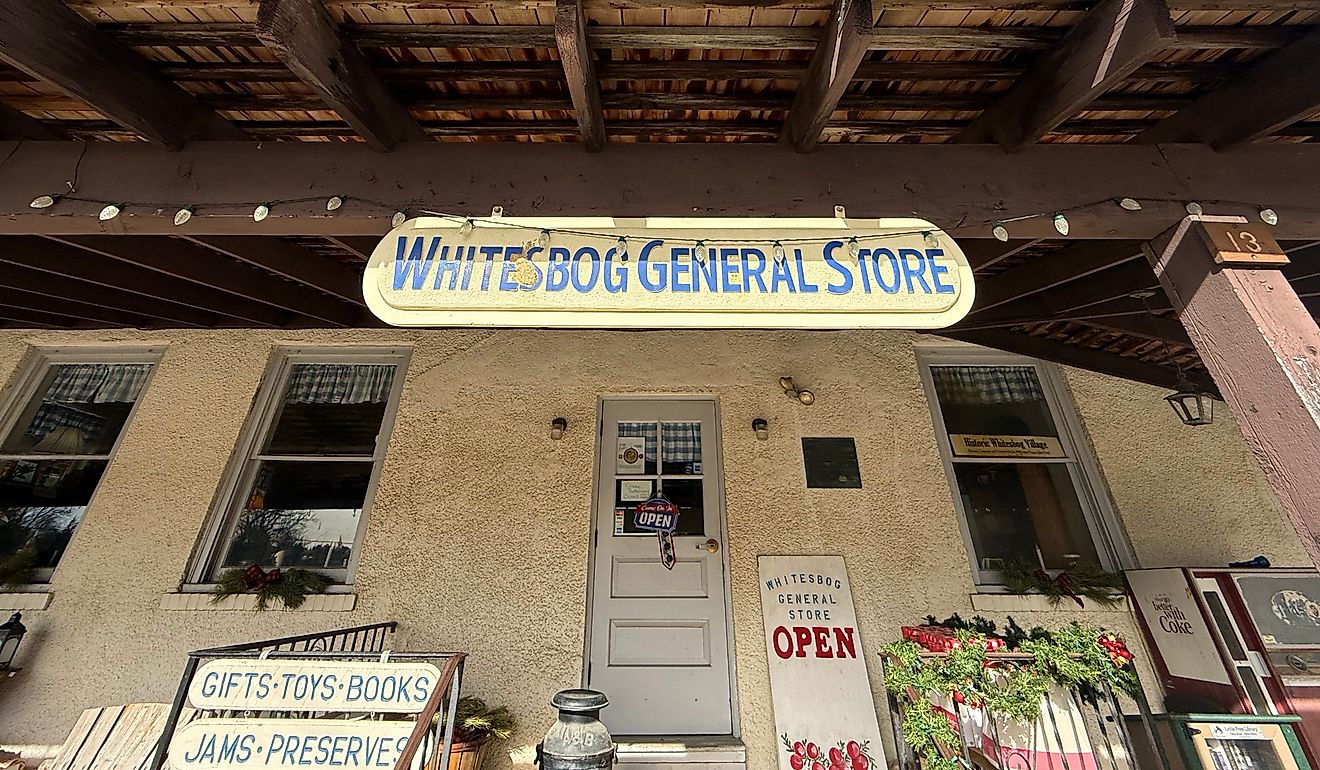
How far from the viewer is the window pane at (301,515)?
366cm

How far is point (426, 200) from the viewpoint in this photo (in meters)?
2.00

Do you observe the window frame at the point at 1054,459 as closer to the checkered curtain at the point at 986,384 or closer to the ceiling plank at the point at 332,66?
the checkered curtain at the point at 986,384

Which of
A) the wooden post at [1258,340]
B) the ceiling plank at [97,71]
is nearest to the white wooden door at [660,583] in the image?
the wooden post at [1258,340]

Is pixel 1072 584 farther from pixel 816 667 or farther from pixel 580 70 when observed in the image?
pixel 580 70

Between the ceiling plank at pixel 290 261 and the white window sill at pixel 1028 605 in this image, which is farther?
the white window sill at pixel 1028 605

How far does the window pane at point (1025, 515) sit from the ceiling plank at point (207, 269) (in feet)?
15.3

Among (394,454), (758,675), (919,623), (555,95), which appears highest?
(555,95)

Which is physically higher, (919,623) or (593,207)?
(593,207)

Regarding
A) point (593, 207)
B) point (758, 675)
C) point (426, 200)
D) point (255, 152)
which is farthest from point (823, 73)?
point (758, 675)

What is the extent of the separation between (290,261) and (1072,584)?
5.00m

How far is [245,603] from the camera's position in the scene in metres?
3.37

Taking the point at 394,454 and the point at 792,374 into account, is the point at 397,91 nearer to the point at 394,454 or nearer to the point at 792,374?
the point at 394,454

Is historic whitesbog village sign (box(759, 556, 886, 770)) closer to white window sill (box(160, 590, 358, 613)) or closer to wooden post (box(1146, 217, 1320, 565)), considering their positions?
wooden post (box(1146, 217, 1320, 565))

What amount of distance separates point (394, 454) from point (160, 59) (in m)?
2.52
